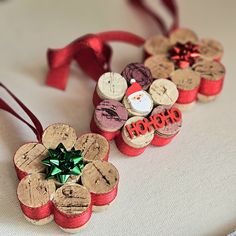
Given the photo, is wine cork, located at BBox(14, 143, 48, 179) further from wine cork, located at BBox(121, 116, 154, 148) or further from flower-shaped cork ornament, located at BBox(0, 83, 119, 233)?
wine cork, located at BBox(121, 116, 154, 148)

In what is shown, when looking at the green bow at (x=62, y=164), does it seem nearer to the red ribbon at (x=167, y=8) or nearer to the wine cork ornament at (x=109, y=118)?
the wine cork ornament at (x=109, y=118)

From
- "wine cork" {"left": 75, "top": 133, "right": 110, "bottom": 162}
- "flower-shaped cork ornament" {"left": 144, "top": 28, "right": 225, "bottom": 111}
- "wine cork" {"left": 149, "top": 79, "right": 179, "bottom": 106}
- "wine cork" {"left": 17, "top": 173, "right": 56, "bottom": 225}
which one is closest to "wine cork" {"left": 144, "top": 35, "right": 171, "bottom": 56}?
"flower-shaped cork ornament" {"left": 144, "top": 28, "right": 225, "bottom": 111}

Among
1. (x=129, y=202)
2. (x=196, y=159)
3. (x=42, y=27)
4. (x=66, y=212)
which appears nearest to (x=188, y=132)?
(x=196, y=159)

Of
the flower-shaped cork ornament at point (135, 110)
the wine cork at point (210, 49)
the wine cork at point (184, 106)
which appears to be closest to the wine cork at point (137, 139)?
the flower-shaped cork ornament at point (135, 110)

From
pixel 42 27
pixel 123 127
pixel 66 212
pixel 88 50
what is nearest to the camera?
pixel 66 212

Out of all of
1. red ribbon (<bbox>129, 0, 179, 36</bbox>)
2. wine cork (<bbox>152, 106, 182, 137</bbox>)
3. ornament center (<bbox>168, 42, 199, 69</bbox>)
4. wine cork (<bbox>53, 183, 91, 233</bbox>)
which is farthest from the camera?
red ribbon (<bbox>129, 0, 179, 36</bbox>)

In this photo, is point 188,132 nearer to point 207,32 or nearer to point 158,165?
point 158,165

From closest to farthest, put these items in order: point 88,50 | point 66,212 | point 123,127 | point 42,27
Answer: point 66,212
point 123,127
point 88,50
point 42,27
